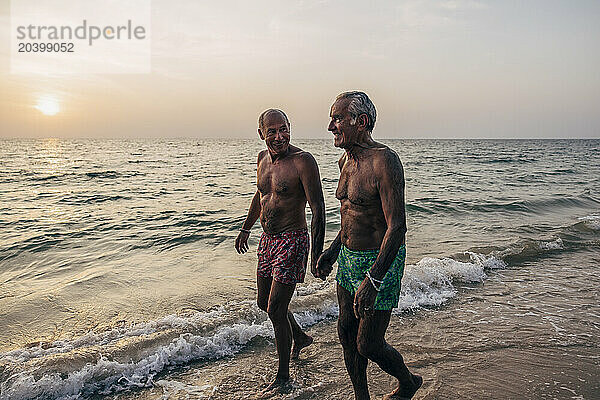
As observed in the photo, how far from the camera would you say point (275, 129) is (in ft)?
12.2

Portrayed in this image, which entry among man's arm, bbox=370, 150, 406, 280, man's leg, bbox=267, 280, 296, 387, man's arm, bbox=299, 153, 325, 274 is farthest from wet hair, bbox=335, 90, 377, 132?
man's leg, bbox=267, 280, 296, 387

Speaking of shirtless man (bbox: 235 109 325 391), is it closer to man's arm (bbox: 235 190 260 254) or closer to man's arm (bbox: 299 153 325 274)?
man's arm (bbox: 299 153 325 274)

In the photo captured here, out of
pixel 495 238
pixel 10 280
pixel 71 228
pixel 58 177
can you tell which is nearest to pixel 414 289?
pixel 495 238

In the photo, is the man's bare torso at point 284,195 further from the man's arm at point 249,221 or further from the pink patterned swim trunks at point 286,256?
the man's arm at point 249,221

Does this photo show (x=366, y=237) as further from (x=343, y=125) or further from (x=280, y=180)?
(x=280, y=180)

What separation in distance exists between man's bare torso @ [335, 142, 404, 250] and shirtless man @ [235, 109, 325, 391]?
0.52 metres

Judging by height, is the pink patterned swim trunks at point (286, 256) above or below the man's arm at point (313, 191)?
below

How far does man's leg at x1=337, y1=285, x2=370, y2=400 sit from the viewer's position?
316 cm

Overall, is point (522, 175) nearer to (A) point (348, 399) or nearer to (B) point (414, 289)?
(B) point (414, 289)

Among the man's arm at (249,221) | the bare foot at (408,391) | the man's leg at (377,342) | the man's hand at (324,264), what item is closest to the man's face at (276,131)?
the man's arm at (249,221)

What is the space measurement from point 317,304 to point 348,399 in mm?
2081

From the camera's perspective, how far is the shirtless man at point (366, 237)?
9.27 feet

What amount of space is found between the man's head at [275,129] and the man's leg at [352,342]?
1.21m

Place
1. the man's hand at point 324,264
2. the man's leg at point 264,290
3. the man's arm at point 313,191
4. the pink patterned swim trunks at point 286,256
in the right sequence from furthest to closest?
the man's leg at point 264,290 < the pink patterned swim trunks at point 286,256 < the man's arm at point 313,191 < the man's hand at point 324,264
